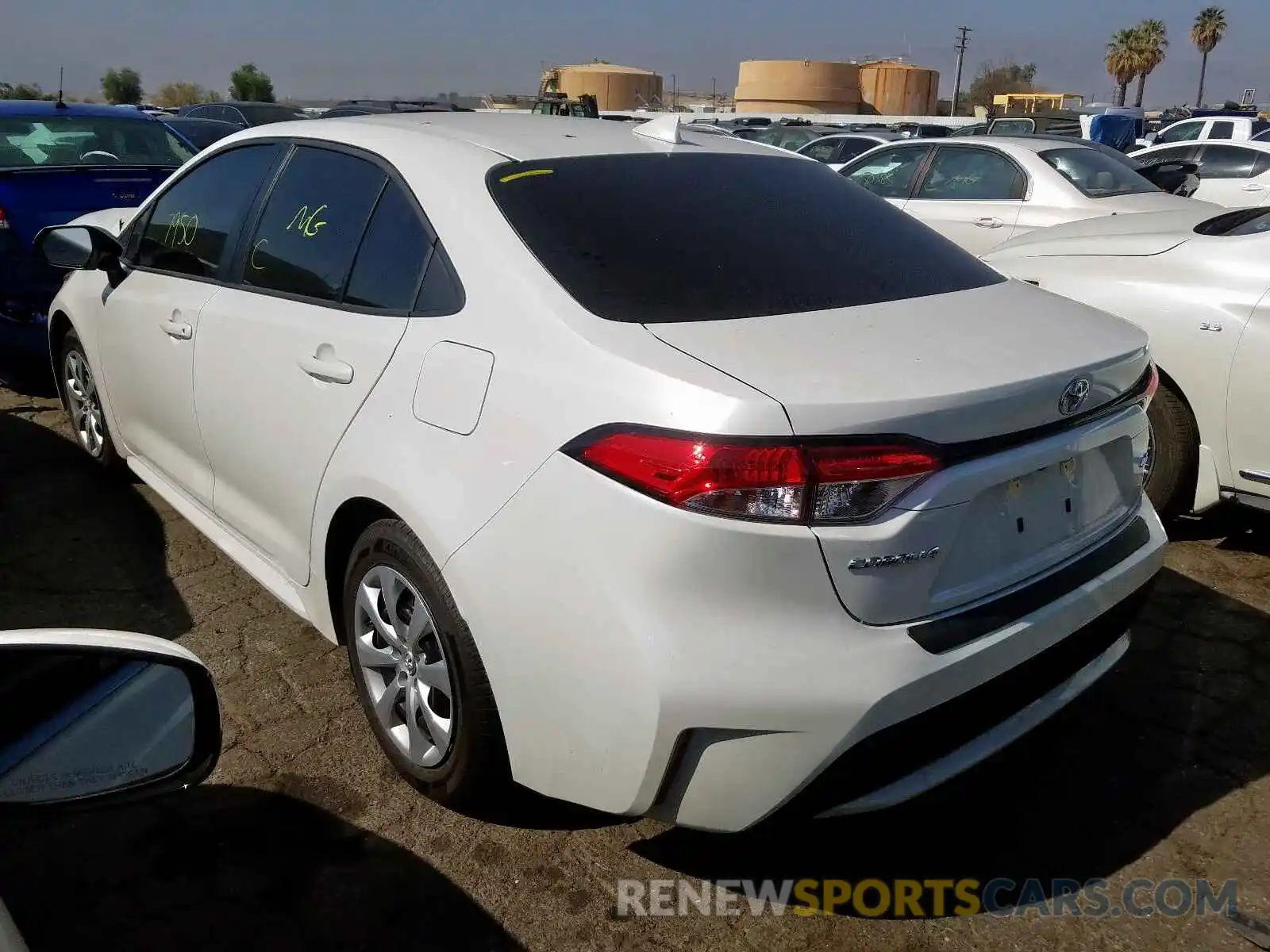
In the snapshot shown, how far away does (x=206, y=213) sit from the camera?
3.60 metres

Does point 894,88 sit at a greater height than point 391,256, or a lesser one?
greater

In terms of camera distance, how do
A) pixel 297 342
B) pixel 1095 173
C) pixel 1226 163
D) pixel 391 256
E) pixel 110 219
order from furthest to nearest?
pixel 1226 163
pixel 1095 173
pixel 110 219
pixel 297 342
pixel 391 256

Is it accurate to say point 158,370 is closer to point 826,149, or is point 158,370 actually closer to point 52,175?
point 52,175

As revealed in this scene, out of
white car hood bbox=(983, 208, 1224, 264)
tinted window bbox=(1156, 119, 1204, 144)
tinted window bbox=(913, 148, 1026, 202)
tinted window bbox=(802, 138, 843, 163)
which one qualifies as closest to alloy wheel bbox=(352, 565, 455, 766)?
white car hood bbox=(983, 208, 1224, 264)

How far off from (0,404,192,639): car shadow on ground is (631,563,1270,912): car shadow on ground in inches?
83.9

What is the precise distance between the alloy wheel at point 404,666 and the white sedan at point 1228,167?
12.5 meters

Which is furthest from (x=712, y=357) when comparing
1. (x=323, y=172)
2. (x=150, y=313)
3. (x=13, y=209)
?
(x=13, y=209)

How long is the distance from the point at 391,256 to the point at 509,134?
1.81 feet

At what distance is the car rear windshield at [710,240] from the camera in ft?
7.74

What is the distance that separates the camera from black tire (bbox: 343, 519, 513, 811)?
2303 mm

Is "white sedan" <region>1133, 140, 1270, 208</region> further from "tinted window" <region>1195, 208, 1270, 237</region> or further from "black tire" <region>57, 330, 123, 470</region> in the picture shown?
"black tire" <region>57, 330, 123, 470</region>

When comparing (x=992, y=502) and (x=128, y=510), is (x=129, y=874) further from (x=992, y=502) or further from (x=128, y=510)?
(x=128, y=510)

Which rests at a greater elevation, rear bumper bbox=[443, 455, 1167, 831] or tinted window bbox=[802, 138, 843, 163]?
tinted window bbox=[802, 138, 843, 163]

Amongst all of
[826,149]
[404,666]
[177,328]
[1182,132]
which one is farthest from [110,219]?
[1182,132]
